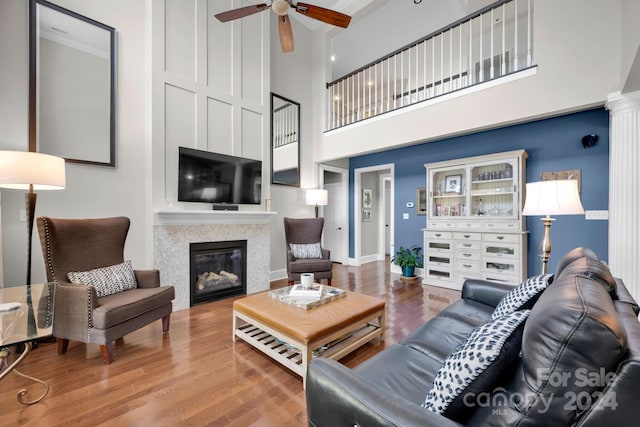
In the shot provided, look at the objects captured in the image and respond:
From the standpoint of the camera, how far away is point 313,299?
2.31 meters

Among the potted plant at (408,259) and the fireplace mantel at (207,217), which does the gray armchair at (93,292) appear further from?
the potted plant at (408,259)

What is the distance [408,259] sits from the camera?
4645 millimetres

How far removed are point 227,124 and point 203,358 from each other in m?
2.95

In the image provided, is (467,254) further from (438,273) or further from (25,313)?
(25,313)

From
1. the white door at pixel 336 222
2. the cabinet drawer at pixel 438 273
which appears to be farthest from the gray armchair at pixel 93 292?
the white door at pixel 336 222

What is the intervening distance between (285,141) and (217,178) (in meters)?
1.72

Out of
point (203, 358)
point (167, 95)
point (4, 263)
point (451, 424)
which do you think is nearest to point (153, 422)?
point (203, 358)

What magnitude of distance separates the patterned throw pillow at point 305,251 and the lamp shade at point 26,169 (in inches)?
114

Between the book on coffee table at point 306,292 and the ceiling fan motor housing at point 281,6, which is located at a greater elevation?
the ceiling fan motor housing at point 281,6

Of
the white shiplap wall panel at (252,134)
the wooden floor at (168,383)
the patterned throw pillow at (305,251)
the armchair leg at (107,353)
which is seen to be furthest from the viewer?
the patterned throw pillow at (305,251)

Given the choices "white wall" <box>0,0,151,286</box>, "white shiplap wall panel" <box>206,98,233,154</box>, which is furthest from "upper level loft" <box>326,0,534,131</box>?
"white wall" <box>0,0,151,286</box>

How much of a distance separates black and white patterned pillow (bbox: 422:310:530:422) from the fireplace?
3285 mm

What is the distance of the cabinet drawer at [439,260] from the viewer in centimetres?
427

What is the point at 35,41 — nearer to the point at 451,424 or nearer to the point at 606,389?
the point at 451,424
